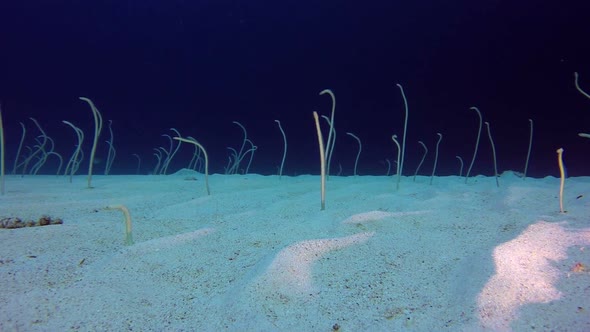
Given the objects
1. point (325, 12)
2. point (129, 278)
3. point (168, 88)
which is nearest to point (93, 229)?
point (129, 278)

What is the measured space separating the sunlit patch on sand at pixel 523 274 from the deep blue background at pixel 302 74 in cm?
773

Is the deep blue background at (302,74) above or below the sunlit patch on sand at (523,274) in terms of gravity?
above

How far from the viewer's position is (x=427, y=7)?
9133mm

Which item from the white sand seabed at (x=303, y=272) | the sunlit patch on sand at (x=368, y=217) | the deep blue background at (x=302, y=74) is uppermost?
the deep blue background at (x=302, y=74)

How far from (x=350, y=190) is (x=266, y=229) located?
69.4 inches

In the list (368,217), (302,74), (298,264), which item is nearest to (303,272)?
(298,264)

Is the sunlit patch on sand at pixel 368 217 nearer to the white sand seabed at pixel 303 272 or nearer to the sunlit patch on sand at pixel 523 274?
the white sand seabed at pixel 303 272

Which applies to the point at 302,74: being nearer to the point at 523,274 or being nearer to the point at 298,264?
the point at 298,264

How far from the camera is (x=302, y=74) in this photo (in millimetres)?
11219

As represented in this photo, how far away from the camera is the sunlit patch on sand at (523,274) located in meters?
1.18

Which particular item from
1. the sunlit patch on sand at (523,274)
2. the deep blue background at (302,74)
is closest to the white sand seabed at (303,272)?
the sunlit patch on sand at (523,274)

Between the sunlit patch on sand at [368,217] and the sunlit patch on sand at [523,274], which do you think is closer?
the sunlit patch on sand at [523,274]

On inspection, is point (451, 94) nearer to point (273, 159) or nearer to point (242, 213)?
point (273, 159)

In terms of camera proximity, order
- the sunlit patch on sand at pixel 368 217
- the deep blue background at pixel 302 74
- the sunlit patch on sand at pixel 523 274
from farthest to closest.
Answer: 1. the deep blue background at pixel 302 74
2. the sunlit patch on sand at pixel 368 217
3. the sunlit patch on sand at pixel 523 274
